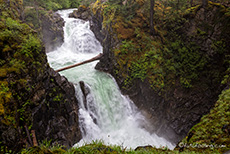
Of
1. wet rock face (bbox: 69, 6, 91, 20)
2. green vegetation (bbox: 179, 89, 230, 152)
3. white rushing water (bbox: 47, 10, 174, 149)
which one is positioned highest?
wet rock face (bbox: 69, 6, 91, 20)

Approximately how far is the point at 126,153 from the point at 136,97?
30.0ft

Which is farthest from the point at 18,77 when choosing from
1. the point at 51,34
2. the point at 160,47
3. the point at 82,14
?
the point at 82,14

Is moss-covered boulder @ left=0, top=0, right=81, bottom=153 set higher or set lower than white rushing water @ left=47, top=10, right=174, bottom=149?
higher

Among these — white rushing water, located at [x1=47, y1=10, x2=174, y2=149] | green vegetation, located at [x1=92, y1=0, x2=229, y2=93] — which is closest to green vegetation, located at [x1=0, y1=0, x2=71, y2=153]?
white rushing water, located at [x1=47, y1=10, x2=174, y2=149]

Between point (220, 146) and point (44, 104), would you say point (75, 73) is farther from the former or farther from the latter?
point (220, 146)

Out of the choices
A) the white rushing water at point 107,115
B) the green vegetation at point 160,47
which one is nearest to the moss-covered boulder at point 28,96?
the white rushing water at point 107,115

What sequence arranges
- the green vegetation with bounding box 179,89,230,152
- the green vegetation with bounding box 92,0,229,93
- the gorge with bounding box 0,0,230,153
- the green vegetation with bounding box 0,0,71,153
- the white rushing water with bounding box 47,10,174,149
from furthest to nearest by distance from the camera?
1. the green vegetation with bounding box 92,0,229,93
2. the white rushing water with bounding box 47,10,174,149
3. the gorge with bounding box 0,0,230,153
4. the green vegetation with bounding box 0,0,71,153
5. the green vegetation with bounding box 179,89,230,152

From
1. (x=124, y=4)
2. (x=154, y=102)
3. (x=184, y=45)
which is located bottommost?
(x=154, y=102)

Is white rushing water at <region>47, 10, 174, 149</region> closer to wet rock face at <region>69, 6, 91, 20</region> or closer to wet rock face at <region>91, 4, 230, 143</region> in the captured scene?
wet rock face at <region>91, 4, 230, 143</region>

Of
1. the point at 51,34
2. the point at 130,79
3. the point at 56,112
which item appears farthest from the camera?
the point at 51,34

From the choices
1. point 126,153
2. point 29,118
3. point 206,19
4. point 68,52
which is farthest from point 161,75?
point 68,52

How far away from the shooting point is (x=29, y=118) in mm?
6539

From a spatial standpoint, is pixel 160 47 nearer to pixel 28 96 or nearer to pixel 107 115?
pixel 107 115

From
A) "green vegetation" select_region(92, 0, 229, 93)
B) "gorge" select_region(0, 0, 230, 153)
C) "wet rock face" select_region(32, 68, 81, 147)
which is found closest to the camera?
"gorge" select_region(0, 0, 230, 153)
